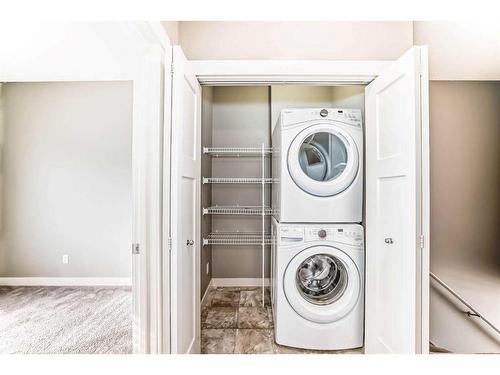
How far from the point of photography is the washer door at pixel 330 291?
2074mm

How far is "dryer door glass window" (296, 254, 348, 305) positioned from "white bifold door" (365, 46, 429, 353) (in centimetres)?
25

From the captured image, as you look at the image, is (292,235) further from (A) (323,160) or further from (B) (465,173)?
(B) (465,173)

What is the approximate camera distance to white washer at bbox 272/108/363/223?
6.97 ft

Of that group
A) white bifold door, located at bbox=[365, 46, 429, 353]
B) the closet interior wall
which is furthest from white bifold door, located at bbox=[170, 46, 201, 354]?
the closet interior wall

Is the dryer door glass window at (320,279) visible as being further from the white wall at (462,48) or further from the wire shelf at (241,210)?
the white wall at (462,48)

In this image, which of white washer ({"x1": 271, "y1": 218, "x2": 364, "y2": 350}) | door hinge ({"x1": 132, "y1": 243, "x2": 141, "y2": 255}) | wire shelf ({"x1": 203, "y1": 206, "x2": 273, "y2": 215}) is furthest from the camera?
wire shelf ({"x1": 203, "y1": 206, "x2": 273, "y2": 215})

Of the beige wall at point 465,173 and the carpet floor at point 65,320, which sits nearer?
the beige wall at point 465,173

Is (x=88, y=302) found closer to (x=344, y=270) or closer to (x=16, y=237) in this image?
(x=16, y=237)

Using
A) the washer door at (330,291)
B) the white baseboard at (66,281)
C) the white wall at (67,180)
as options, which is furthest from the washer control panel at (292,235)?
the white baseboard at (66,281)

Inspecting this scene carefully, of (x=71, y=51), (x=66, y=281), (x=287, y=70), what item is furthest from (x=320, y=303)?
(x=66, y=281)

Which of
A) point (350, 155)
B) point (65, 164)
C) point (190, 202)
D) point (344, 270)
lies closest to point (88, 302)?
point (65, 164)

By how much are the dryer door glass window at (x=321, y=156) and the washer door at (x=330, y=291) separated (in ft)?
1.83

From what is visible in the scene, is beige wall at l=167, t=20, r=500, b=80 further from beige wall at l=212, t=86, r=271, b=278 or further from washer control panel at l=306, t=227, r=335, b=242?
beige wall at l=212, t=86, r=271, b=278

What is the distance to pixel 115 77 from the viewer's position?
303cm
